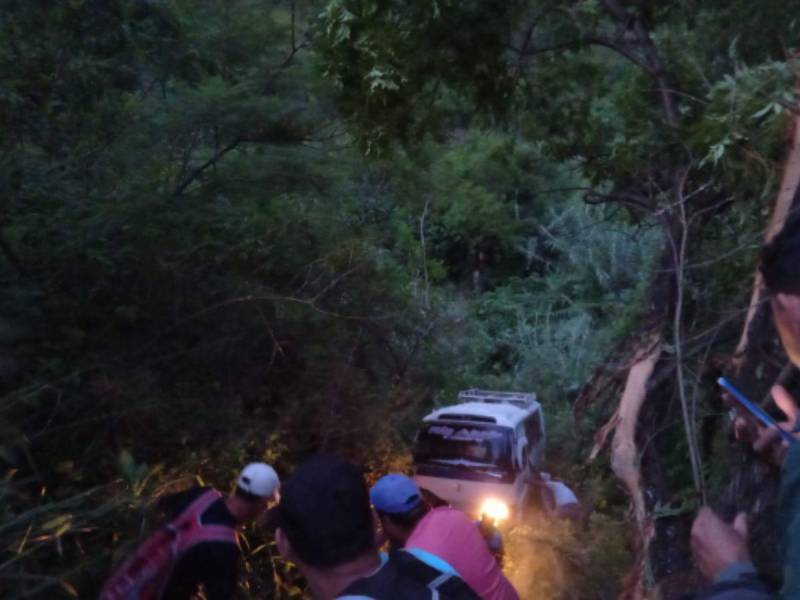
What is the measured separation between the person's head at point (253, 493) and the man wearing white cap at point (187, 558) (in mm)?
118

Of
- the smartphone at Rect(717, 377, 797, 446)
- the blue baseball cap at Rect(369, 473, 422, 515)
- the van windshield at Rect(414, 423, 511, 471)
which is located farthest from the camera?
the van windshield at Rect(414, 423, 511, 471)

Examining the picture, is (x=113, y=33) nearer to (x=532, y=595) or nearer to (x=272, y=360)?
(x=272, y=360)

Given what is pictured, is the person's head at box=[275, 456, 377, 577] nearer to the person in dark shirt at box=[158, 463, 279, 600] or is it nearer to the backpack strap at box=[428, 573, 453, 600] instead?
the backpack strap at box=[428, 573, 453, 600]

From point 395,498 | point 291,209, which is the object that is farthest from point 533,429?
point 395,498

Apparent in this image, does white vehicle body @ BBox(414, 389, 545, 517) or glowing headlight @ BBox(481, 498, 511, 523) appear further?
white vehicle body @ BBox(414, 389, 545, 517)

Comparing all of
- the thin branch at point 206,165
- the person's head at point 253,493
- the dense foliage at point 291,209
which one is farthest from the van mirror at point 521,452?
the person's head at point 253,493

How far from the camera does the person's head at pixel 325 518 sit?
2.11 meters

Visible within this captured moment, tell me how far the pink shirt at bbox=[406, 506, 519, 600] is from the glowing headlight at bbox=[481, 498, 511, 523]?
6.24 m

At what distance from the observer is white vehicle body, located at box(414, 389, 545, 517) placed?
390 inches

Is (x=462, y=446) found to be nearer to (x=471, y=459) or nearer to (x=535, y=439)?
(x=471, y=459)

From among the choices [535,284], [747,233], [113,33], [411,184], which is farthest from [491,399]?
[535,284]

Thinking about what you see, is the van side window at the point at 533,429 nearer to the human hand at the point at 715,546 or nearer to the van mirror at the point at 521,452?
the van mirror at the point at 521,452

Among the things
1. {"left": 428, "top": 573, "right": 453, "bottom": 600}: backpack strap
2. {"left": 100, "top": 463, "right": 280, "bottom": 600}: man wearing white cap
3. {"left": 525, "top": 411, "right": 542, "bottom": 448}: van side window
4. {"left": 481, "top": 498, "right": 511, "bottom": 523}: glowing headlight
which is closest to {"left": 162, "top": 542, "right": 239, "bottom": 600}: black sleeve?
{"left": 100, "top": 463, "right": 280, "bottom": 600}: man wearing white cap

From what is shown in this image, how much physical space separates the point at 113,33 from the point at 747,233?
439 cm
